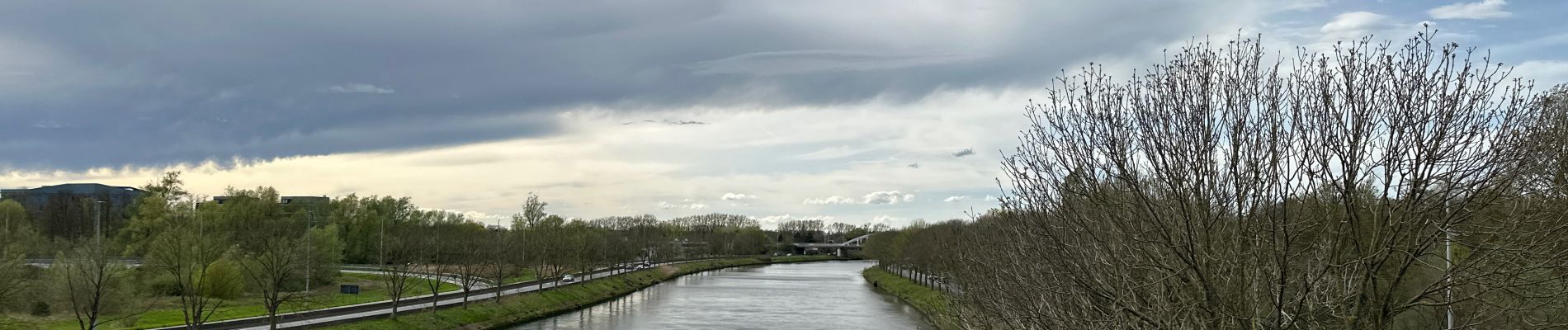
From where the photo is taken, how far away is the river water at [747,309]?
202 ft

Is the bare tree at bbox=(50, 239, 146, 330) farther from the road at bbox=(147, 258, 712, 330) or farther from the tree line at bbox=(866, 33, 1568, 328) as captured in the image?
the tree line at bbox=(866, 33, 1568, 328)

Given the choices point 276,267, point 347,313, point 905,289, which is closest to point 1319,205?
point 276,267

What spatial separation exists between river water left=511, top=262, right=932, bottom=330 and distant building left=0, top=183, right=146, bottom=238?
49.7 metres

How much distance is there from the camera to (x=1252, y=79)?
41.4ft

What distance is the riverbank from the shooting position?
51.6 meters

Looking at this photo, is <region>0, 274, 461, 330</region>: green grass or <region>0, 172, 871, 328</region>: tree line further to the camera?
<region>0, 274, 461, 330</region>: green grass

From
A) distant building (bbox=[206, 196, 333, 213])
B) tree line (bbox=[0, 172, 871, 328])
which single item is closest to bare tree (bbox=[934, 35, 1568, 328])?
tree line (bbox=[0, 172, 871, 328])

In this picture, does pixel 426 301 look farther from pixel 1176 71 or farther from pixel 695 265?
pixel 695 265

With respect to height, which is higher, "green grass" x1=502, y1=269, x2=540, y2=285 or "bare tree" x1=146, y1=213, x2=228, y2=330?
"bare tree" x1=146, y1=213, x2=228, y2=330

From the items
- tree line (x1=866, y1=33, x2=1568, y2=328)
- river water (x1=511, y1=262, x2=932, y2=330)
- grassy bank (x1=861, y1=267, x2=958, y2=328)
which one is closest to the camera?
tree line (x1=866, y1=33, x2=1568, y2=328)

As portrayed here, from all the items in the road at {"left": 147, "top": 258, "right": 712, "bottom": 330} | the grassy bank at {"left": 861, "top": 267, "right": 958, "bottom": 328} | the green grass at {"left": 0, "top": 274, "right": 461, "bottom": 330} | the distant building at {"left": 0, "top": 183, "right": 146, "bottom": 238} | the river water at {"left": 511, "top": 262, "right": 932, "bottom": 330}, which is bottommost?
the river water at {"left": 511, "top": 262, "right": 932, "bottom": 330}

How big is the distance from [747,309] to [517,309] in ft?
55.5

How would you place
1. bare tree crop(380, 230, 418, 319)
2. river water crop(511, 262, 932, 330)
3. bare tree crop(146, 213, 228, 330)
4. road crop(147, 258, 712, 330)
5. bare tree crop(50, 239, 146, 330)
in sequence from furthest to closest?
river water crop(511, 262, 932, 330) → bare tree crop(380, 230, 418, 319) → road crop(147, 258, 712, 330) → bare tree crop(146, 213, 228, 330) → bare tree crop(50, 239, 146, 330)

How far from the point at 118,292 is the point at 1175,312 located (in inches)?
1926
